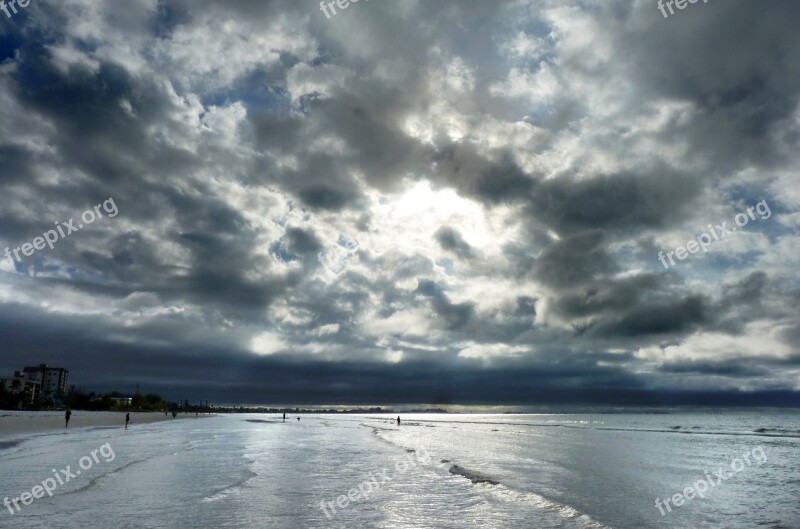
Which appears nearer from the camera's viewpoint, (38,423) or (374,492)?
(374,492)

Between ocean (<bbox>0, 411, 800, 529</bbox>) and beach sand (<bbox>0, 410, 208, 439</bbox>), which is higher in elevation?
ocean (<bbox>0, 411, 800, 529</bbox>)

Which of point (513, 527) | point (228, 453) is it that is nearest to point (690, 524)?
point (513, 527)

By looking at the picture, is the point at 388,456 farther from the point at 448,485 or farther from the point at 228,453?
the point at 448,485

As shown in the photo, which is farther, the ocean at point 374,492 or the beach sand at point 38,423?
the beach sand at point 38,423

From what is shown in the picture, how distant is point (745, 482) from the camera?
3259cm

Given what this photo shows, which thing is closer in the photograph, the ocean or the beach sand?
the ocean

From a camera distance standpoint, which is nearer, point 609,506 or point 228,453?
point 609,506

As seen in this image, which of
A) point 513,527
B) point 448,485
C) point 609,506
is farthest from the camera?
point 448,485

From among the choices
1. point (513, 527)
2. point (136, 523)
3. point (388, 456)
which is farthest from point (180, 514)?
point (388, 456)

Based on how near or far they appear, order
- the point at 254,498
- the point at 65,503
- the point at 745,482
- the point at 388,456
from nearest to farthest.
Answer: the point at 65,503
the point at 254,498
the point at 745,482
the point at 388,456

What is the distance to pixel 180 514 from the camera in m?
18.1

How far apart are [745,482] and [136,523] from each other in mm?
33942

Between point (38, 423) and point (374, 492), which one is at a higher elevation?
point (374, 492)

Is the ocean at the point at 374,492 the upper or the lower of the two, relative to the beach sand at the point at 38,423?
A: upper
